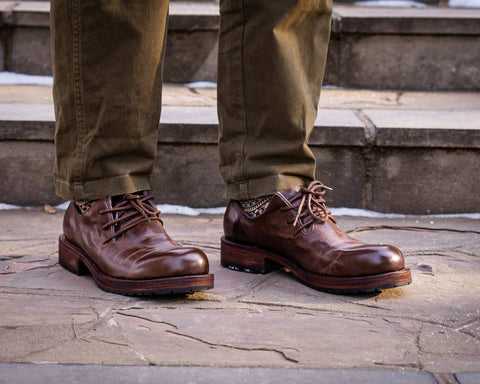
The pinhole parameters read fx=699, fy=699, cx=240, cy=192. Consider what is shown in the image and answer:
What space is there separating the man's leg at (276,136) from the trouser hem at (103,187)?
0.22 metres

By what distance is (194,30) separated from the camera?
3039 millimetres

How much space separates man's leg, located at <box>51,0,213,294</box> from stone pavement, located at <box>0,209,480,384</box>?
61 mm

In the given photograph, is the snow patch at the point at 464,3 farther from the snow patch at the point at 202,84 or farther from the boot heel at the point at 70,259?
the boot heel at the point at 70,259

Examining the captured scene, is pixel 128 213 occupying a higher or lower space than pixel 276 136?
lower

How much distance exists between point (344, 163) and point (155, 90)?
0.86 meters

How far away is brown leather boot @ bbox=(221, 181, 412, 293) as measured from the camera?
1.35 metres

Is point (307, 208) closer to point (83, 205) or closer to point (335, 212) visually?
point (83, 205)

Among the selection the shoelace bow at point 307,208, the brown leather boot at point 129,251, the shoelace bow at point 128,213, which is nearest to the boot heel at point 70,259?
the brown leather boot at point 129,251

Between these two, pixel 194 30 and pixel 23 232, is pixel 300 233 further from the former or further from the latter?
pixel 194 30

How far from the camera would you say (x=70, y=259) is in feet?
4.93

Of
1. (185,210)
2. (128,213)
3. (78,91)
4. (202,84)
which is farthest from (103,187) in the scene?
(202,84)

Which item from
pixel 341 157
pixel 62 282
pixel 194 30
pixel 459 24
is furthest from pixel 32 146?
pixel 459 24

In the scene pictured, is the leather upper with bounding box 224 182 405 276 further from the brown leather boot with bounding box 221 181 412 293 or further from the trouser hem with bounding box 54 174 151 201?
the trouser hem with bounding box 54 174 151 201

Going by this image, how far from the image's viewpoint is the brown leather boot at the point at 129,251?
51.1 inches
